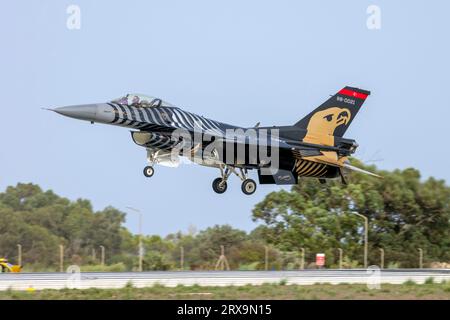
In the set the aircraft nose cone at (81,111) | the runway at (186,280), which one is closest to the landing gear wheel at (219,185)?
the runway at (186,280)

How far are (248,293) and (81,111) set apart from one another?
1166 cm

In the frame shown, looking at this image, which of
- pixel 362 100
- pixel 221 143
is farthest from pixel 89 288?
pixel 362 100

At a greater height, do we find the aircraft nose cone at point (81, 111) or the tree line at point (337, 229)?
the aircraft nose cone at point (81, 111)

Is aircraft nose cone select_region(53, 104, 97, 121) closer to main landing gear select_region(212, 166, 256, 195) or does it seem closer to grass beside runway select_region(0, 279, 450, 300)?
main landing gear select_region(212, 166, 256, 195)

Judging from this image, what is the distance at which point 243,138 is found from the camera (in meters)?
34.9

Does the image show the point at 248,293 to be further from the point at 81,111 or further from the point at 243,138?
the point at 243,138

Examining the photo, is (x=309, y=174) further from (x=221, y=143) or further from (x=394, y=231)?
(x=394, y=231)

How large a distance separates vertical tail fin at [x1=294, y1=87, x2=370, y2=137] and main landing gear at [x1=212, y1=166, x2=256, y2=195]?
3.16 meters

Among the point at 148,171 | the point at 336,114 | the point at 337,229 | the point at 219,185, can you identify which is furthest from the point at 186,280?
the point at 337,229

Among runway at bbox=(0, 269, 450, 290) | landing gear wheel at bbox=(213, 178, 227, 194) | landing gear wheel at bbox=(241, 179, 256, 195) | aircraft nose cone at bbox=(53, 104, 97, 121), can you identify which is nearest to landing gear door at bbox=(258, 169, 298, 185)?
landing gear wheel at bbox=(241, 179, 256, 195)

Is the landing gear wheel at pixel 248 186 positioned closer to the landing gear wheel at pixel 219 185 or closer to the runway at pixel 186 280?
the landing gear wheel at pixel 219 185

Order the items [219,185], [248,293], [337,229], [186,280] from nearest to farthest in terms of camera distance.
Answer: [248,293], [186,280], [219,185], [337,229]

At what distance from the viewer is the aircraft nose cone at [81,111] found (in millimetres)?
31891

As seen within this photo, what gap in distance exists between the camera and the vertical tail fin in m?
36.5
